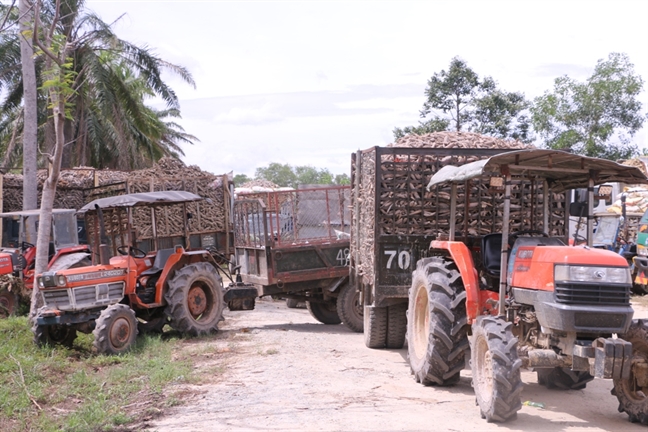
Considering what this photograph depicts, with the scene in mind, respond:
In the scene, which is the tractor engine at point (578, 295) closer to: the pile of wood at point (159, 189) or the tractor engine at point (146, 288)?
the tractor engine at point (146, 288)

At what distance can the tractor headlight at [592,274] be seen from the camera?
6.24 m

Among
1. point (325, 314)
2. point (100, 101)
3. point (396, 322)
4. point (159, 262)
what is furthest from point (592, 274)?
point (100, 101)

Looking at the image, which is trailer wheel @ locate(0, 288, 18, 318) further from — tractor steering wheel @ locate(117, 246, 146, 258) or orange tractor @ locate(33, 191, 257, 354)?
tractor steering wheel @ locate(117, 246, 146, 258)

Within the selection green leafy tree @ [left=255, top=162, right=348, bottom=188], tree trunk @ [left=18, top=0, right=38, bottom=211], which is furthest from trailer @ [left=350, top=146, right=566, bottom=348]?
green leafy tree @ [left=255, top=162, right=348, bottom=188]

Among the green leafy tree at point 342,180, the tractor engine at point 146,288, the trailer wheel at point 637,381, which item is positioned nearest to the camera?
the trailer wheel at point 637,381

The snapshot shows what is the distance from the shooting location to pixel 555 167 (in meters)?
7.32

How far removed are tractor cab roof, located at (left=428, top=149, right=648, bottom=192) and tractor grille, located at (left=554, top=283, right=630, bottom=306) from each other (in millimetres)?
1179

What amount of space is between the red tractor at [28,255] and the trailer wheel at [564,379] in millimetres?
8243

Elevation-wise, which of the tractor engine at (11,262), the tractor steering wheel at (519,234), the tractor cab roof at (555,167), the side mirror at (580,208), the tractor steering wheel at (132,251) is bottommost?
the tractor engine at (11,262)

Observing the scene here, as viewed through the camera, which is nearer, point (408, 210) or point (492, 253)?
point (492, 253)

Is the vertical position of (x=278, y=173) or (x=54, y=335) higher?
(x=278, y=173)

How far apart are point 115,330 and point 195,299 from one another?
1.94 metres

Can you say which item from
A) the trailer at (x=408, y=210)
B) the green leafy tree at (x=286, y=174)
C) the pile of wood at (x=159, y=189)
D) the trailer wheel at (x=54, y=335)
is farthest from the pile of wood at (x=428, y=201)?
the green leafy tree at (x=286, y=174)

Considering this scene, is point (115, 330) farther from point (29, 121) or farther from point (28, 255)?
point (29, 121)
